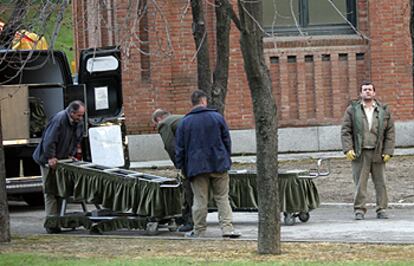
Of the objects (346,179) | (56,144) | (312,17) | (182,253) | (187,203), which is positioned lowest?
(182,253)

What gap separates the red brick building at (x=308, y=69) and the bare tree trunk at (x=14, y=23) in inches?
401

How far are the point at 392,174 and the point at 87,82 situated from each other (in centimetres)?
607

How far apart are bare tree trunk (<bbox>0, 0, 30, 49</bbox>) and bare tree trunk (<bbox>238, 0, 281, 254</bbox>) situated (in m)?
3.68

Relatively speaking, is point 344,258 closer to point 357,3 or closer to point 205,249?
point 205,249

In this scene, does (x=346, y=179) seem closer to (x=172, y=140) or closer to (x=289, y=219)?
(x=289, y=219)

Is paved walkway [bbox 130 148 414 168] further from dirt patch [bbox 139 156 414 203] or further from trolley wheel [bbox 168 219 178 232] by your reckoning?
trolley wheel [bbox 168 219 178 232]

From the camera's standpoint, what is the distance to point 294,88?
2673 cm

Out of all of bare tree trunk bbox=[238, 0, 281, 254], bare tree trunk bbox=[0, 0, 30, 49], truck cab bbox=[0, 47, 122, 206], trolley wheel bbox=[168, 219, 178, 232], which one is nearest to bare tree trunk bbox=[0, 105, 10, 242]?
bare tree trunk bbox=[0, 0, 30, 49]

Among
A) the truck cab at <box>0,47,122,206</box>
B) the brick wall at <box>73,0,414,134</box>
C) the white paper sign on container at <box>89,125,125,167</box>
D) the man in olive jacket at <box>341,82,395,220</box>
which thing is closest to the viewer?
the man in olive jacket at <box>341,82,395,220</box>

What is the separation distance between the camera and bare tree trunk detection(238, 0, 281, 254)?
13047mm

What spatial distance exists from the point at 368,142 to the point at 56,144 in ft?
15.2

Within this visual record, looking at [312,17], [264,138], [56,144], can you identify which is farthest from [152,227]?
[312,17]

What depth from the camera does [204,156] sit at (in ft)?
51.1

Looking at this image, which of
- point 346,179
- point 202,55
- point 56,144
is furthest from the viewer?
point 346,179
